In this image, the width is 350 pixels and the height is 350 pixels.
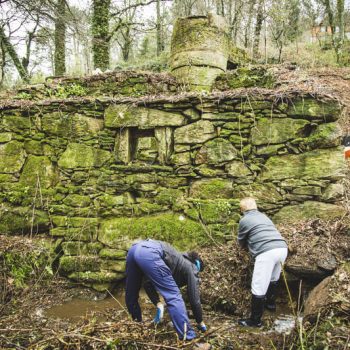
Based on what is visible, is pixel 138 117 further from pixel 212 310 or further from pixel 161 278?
pixel 212 310

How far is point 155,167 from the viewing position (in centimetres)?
545

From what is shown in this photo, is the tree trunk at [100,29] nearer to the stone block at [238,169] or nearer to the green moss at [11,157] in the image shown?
the green moss at [11,157]

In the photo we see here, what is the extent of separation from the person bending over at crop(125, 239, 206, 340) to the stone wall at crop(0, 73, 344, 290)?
1.60 m

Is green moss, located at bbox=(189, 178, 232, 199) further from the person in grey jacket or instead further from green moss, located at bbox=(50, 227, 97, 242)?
green moss, located at bbox=(50, 227, 97, 242)

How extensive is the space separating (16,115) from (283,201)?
16.3 feet

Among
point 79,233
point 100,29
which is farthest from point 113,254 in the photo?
point 100,29

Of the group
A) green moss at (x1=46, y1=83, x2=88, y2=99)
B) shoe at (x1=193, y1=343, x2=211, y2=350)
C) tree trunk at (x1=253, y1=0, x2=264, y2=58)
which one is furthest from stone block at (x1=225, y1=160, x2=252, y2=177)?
tree trunk at (x1=253, y1=0, x2=264, y2=58)

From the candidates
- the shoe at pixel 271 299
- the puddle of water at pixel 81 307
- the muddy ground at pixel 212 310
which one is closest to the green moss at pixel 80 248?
the muddy ground at pixel 212 310

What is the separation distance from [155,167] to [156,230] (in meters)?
1.06

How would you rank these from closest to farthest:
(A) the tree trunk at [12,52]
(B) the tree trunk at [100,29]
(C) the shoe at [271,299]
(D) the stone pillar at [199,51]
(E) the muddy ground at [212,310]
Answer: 1. (E) the muddy ground at [212,310]
2. (C) the shoe at [271,299]
3. (D) the stone pillar at [199,51]
4. (A) the tree trunk at [12,52]
5. (B) the tree trunk at [100,29]

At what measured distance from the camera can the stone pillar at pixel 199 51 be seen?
21.6 ft

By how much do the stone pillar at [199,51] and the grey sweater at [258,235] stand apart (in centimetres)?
343

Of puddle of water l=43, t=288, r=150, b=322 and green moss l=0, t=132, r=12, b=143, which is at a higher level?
green moss l=0, t=132, r=12, b=143

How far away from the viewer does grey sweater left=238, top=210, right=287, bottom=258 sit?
3.91 metres
